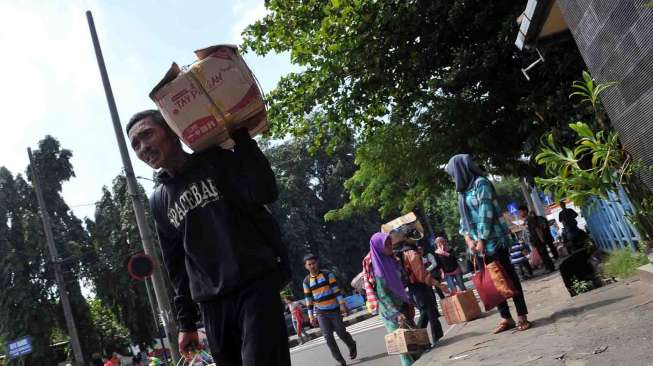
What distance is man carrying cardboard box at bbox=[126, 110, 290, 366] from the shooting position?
97.7 inches

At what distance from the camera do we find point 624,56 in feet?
16.3

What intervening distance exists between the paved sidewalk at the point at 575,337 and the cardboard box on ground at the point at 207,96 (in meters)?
2.59

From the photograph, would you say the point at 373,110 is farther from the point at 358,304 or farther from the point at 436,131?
the point at 358,304

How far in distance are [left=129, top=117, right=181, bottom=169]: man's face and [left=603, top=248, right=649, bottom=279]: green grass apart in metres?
5.67

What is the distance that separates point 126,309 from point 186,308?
112 feet

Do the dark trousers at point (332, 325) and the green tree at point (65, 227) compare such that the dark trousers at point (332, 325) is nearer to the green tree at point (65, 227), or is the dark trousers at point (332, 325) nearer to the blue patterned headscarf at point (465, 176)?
the blue patterned headscarf at point (465, 176)

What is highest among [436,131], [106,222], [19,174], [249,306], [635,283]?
[19,174]

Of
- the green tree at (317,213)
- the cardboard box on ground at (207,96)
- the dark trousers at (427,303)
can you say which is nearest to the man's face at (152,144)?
the cardboard box on ground at (207,96)

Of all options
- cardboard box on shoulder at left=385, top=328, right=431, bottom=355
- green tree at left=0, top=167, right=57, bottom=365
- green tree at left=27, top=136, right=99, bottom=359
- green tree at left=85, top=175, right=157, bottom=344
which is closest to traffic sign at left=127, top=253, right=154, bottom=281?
cardboard box on shoulder at left=385, top=328, right=431, bottom=355

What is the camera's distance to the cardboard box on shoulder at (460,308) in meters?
7.38

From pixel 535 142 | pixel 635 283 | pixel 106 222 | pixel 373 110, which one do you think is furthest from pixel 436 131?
pixel 106 222

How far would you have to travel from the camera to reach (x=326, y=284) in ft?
29.1

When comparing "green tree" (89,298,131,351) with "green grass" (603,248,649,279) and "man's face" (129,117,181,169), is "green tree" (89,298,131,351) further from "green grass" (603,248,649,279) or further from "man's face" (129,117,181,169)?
"man's face" (129,117,181,169)

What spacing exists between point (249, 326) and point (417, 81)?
1055 centimetres
